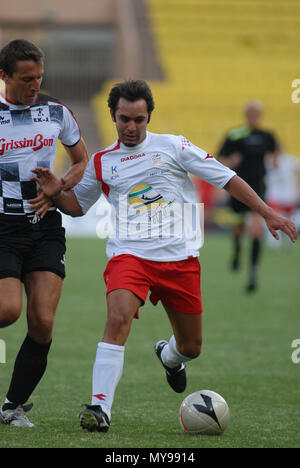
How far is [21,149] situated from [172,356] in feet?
5.42

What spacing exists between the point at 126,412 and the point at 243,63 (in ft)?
82.3

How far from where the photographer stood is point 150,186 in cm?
475

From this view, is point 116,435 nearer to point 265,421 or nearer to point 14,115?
point 265,421

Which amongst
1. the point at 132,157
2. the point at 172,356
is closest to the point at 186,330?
the point at 172,356

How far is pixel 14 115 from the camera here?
4629mm

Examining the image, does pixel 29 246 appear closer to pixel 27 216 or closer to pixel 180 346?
pixel 27 216

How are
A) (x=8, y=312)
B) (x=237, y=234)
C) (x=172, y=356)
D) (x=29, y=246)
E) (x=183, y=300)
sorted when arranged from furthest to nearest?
(x=237, y=234), (x=172, y=356), (x=183, y=300), (x=29, y=246), (x=8, y=312)

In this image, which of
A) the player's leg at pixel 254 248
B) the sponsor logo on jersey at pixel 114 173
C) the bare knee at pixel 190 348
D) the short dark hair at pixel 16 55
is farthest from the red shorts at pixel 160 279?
the player's leg at pixel 254 248

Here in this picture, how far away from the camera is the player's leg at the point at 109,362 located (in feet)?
13.9

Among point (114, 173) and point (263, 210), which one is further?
point (114, 173)

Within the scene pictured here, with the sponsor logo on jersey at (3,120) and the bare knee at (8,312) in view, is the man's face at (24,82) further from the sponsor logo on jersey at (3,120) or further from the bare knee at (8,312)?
the bare knee at (8,312)

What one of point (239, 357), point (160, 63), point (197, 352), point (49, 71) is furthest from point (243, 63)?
point (197, 352)

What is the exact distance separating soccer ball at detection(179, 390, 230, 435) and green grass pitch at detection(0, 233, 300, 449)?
0.06 meters

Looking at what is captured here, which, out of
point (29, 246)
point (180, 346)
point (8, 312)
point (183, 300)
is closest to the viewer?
point (8, 312)
